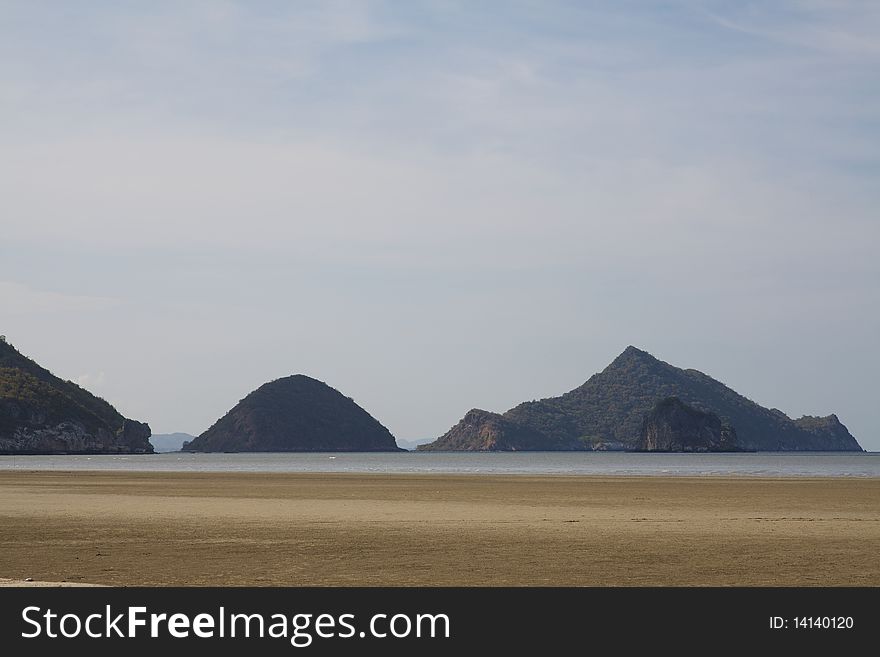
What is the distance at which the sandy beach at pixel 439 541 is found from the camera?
67.5 feet

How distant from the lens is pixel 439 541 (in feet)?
89.0

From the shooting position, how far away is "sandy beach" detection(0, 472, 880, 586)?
67.5ft

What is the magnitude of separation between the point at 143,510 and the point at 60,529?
9.08 meters
